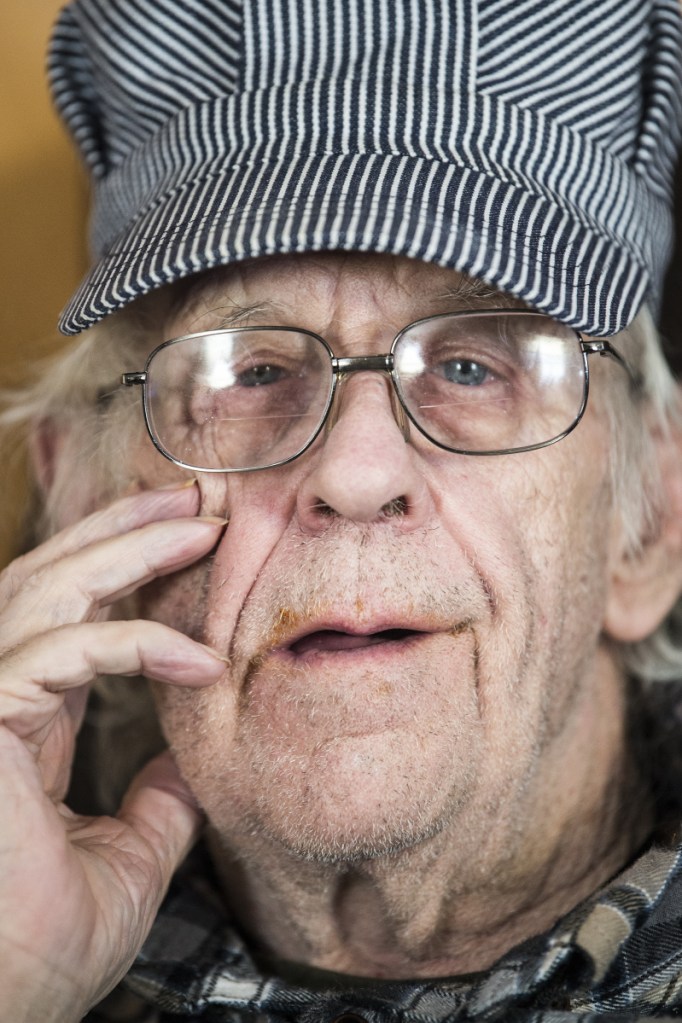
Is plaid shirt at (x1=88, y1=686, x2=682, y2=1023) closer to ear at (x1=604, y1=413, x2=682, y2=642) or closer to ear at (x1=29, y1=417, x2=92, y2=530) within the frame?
ear at (x1=604, y1=413, x2=682, y2=642)

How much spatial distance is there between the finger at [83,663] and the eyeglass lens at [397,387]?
0.27 m

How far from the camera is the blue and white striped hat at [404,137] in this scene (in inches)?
51.8

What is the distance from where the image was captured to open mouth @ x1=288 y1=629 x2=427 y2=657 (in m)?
1.40

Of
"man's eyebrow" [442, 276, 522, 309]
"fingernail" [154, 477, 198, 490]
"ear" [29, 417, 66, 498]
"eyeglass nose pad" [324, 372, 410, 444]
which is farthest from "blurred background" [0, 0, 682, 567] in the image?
"eyeglass nose pad" [324, 372, 410, 444]

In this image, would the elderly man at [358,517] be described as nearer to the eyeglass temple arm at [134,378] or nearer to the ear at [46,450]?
the eyeglass temple arm at [134,378]

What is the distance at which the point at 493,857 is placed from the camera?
61.5 inches

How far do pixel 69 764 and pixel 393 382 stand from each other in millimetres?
818

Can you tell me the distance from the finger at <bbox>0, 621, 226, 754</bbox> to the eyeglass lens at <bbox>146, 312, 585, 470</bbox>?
0.27 m

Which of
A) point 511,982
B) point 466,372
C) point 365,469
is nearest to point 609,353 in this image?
point 466,372

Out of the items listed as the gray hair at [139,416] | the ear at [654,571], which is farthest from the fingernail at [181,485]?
the ear at [654,571]

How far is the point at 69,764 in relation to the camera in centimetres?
166

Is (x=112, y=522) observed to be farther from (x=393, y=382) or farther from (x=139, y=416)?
(x=393, y=382)

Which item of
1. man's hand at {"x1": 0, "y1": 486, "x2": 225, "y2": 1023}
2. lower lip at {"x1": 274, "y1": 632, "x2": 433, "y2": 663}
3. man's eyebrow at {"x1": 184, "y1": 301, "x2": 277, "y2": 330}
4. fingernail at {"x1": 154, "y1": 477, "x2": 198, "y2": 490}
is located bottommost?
man's hand at {"x1": 0, "y1": 486, "x2": 225, "y2": 1023}

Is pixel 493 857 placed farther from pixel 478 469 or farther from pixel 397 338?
pixel 397 338
